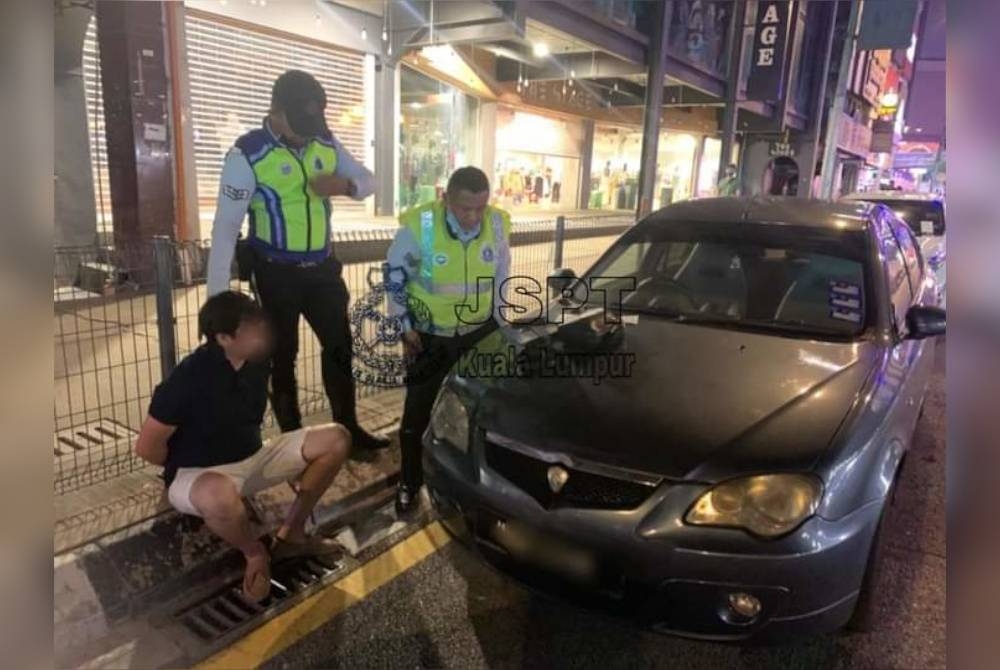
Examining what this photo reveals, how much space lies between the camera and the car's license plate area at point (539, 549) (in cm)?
210

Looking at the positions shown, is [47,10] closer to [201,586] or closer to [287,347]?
[201,586]

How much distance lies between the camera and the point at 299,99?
3.01 metres

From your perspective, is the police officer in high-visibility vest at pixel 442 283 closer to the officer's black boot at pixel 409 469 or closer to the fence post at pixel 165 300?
the officer's black boot at pixel 409 469

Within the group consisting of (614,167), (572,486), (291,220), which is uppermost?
(614,167)

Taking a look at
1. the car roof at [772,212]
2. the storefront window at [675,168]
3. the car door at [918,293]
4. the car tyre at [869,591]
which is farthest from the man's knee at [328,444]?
the storefront window at [675,168]

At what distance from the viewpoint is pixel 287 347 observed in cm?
339

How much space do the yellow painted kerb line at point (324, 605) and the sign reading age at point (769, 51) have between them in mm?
14930

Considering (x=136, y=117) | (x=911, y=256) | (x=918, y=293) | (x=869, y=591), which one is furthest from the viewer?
(x=136, y=117)

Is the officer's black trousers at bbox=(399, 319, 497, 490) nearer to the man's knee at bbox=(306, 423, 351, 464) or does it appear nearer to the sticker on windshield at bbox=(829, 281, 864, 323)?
the man's knee at bbox=(306, 423, 351, 464)

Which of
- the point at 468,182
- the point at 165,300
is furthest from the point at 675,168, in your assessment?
the point at 165,300

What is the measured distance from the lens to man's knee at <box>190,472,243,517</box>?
2479 millimetres

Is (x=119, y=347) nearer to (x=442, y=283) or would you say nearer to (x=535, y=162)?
(x=442, y=283)

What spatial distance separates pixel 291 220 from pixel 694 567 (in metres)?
2.31

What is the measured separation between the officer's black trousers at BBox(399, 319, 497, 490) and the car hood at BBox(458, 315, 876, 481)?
253 millimetres
